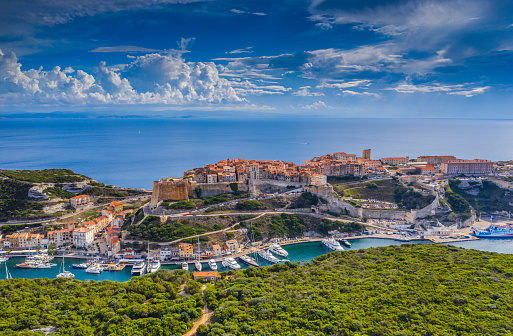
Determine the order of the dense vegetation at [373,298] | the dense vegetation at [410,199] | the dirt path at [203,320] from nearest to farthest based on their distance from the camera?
1. the dense vegetation at [373,298]
2. the dirt path at [203,320]
3. the dense vegetation at [410,199]

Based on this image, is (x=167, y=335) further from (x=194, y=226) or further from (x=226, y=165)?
(x=226, y=165)

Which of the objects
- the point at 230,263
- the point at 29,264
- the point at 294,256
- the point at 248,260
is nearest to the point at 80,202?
the point at 29,264

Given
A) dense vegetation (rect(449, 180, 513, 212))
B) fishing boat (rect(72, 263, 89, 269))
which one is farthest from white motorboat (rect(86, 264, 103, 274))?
dense vegetation (rect(449, 180, 513, 212))

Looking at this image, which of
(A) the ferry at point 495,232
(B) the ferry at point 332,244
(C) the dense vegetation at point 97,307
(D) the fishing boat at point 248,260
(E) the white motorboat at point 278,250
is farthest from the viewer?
(A) the ferry at point 495,232

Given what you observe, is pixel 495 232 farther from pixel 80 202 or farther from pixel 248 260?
pixel 80 202

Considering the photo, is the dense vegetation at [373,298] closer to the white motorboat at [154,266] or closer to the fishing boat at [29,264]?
the white motorboat at [154,266]

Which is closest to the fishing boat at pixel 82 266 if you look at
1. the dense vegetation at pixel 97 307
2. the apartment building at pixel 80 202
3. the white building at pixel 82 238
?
the white building at pixel 82 238
